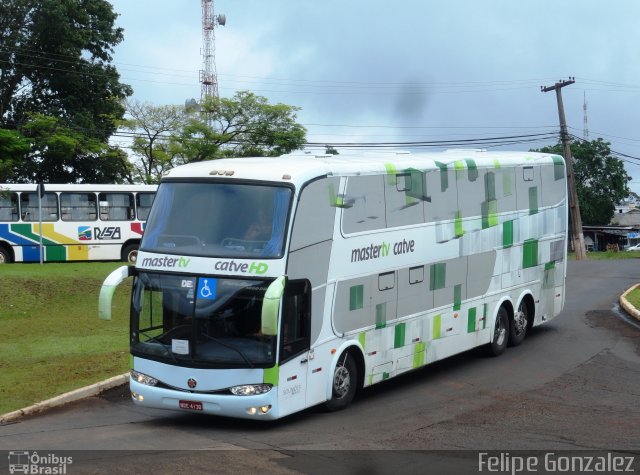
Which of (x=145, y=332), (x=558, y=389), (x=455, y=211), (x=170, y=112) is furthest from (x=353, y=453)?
(x=170, y=112)

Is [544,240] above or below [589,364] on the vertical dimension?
above

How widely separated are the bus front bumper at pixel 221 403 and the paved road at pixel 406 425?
299 millimetres

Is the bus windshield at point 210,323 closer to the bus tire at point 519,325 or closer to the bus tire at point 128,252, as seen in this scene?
the bus tire at point 519,325

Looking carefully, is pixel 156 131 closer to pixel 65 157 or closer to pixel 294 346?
pixel 65 157

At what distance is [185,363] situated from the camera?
39.4ft

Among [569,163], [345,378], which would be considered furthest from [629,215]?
[345,378]

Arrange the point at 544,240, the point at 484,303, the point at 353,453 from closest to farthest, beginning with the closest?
the point at 353,453, the point at 484,303, the point at 544,240

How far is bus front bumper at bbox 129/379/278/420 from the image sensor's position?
11.7m

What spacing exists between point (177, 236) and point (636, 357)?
9644 millimetres

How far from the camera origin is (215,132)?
4891 cm

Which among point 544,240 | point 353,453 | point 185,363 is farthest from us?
point 544,240

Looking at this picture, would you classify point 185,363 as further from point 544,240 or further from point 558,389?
point 544,240

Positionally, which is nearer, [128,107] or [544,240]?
[544,240]

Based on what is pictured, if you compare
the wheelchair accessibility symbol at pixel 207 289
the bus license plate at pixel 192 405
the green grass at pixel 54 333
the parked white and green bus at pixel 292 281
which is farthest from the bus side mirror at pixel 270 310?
Answer: the green grass at pixel 54 333
